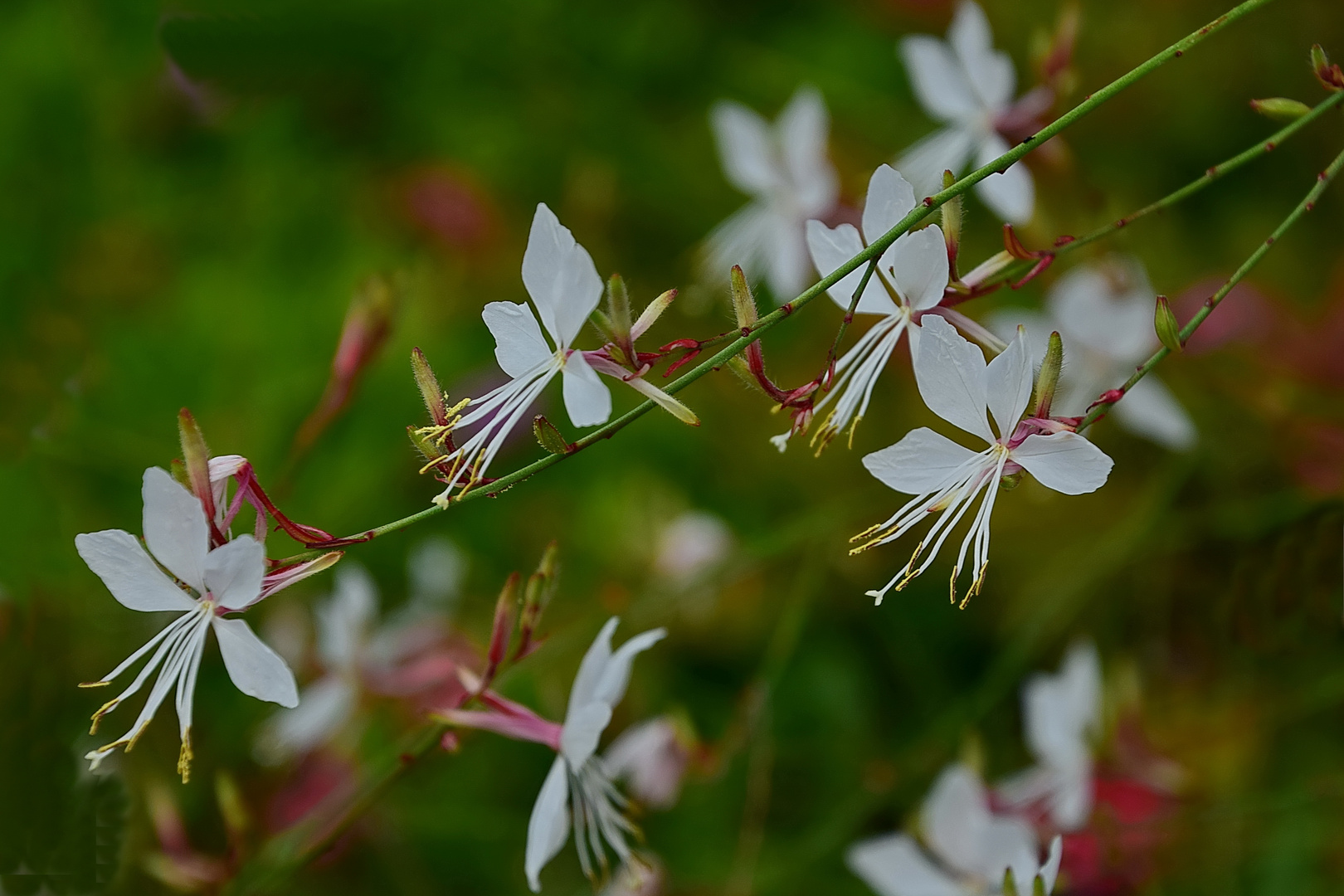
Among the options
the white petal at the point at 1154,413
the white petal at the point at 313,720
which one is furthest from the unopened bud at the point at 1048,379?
the white petal at the point at 313,720

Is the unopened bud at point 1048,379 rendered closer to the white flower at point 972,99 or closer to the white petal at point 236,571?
the white flower at point 972,99

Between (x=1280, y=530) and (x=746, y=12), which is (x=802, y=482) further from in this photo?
(x=746, y=12)

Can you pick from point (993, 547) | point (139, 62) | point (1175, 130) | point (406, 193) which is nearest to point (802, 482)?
point (993, 547)

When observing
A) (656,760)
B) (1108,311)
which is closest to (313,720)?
(656,760)

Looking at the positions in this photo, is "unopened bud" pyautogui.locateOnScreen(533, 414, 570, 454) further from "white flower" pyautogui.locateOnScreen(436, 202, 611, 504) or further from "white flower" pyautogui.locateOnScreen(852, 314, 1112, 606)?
"white flower" pyautogui.locateOnScreen(852, 314, 1112, 606)

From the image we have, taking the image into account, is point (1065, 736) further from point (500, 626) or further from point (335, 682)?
point (335, 682)

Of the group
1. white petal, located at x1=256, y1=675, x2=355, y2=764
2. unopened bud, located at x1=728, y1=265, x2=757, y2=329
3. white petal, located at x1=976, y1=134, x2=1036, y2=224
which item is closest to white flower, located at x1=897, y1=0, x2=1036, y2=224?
white petal, located at x1=976, y1=134, x2=1036, y2=224
